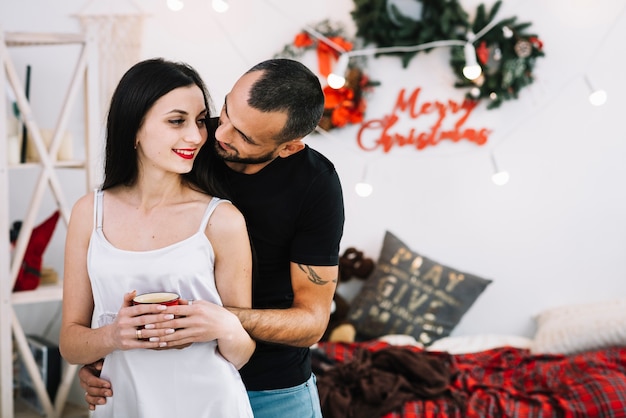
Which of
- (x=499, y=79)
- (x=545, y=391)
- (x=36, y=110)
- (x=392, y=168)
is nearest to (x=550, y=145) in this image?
(x=499, y=79)

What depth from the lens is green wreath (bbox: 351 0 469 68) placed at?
3.49 metres

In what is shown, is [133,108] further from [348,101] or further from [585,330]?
[585,330]

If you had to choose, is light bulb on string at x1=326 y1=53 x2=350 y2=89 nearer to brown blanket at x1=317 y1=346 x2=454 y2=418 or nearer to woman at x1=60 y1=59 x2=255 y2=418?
brown blanket at x1=317 y1=346 x2=454 y2=418

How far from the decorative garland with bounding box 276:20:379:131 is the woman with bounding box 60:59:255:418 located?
2201 millimetres

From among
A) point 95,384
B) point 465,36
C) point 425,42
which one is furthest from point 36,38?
point 465,36

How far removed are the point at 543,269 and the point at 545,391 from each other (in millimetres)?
1006

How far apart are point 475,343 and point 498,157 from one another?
96cm

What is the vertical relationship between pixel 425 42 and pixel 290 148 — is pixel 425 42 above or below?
above

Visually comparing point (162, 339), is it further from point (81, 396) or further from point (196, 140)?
point (81, 396)

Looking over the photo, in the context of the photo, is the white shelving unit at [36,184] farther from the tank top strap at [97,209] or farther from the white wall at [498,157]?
the tank top strap at [97,209]

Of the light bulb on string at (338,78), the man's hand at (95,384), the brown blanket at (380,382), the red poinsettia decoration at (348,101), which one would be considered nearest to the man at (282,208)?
the man's hand at (95,384)

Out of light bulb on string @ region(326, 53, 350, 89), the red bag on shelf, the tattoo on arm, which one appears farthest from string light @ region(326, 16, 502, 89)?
the tattoo on arm

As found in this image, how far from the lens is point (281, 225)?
155cm

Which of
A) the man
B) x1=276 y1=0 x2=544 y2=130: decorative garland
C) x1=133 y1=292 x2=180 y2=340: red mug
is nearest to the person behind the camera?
x1=133 y1=292 x2=180 y2=340: red mug
